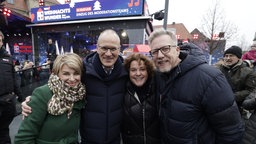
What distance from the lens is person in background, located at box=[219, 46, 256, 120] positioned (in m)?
3.02

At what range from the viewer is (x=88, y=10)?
1059 cm

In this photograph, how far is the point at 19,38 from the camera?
1895 centimetres

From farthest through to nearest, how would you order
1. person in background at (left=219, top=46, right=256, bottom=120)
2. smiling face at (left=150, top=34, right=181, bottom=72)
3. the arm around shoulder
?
person in background at (left=219, top=46, right=256, bottom=120)
smiling face at (left=150, top=34, right=181, bottom=72)
the arm around shoulder

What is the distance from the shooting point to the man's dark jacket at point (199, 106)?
151 centimetres

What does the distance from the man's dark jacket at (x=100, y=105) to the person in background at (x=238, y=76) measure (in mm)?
2257

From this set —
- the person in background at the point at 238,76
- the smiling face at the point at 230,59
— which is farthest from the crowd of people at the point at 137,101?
the smiling face at the point at 230,59

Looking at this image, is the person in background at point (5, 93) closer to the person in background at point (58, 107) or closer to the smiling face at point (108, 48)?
the person in background at point (58, 107)

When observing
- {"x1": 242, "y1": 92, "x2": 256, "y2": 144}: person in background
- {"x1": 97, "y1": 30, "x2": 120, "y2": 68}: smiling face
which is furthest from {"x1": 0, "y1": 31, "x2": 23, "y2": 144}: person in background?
{"x1": 242, "y1": 92, "x2": 256, "y2": 144}: person in background

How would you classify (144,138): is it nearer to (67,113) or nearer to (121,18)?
(67,113)

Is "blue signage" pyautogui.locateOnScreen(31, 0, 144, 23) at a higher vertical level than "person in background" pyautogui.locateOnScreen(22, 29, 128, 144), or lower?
higher

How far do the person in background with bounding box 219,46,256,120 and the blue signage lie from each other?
658cm

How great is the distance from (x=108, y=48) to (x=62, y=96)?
683 mm

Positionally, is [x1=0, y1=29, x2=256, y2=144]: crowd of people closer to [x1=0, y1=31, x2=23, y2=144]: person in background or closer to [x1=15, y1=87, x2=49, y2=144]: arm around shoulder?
[x1=15, y1=87, x2=49, y2=144]: arm around shoulder

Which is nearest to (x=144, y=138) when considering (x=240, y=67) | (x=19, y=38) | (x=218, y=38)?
(x=240, y=67)
